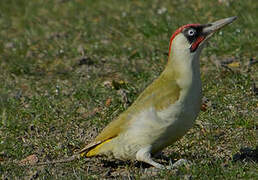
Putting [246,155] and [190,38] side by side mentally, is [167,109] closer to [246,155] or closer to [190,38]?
[190,38]

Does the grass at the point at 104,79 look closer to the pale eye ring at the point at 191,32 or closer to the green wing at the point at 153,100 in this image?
the green wing at the point at 153,100

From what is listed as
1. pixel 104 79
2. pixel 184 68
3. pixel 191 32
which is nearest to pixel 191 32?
pixel 191 32

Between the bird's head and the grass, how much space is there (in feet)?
2.84

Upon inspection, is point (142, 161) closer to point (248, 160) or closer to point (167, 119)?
point (167, 119)

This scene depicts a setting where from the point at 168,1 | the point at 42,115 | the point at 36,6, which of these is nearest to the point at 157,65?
the point at 42,115

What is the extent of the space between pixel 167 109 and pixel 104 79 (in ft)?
9.08

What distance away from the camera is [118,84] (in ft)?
22.2

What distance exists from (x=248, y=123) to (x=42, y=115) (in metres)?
2.17

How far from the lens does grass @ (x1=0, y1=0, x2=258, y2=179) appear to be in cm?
516

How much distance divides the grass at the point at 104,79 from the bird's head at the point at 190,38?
87 centimetres

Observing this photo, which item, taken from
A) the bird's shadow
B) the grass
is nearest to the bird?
the grass

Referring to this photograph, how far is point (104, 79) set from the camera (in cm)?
727

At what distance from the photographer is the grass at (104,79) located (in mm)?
5164

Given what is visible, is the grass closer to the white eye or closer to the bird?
the bird
